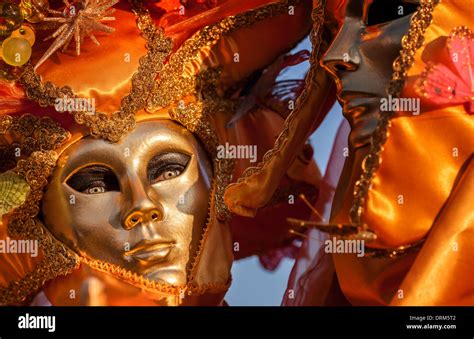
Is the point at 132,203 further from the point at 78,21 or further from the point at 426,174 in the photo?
the point at 426,174

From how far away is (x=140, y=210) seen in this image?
228 cm

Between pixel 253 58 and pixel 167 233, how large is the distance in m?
0.50

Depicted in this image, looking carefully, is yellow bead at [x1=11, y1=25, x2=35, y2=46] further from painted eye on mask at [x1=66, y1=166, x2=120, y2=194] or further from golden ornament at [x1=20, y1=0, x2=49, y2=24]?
painted eye on mask at [x1=66, y1=166, x2=120, y2=194]

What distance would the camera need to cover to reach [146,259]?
2.31 meters

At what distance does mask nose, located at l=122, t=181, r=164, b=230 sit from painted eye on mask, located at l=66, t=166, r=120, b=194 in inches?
3.0

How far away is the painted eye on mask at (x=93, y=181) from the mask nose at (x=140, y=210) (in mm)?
77

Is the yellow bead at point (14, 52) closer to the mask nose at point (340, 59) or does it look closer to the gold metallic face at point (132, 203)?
the gold metallic face at point (132, 203)

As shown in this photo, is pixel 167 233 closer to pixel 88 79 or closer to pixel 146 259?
pixel 146 259

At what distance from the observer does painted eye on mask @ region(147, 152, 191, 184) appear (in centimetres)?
236

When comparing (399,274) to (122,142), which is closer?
(399,274)

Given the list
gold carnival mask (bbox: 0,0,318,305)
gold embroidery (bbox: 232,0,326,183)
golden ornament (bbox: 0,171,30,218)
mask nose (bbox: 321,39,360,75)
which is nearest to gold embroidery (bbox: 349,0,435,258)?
mask nose (bbox: 321,39,360,75)

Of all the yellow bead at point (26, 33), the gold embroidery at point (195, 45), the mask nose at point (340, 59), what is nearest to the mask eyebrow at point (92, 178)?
the gold embroidery at point (195, 45)

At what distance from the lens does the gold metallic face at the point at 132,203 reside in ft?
7.58
